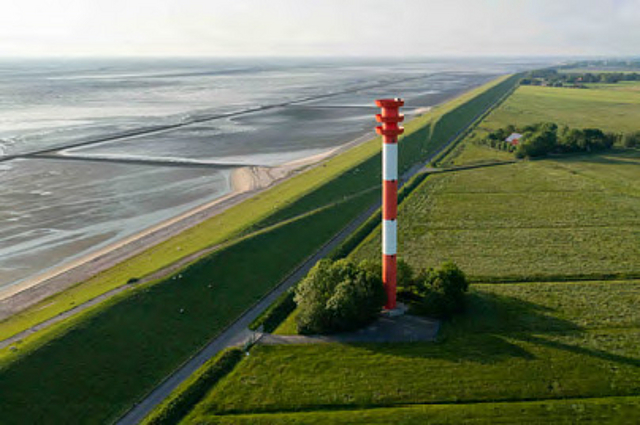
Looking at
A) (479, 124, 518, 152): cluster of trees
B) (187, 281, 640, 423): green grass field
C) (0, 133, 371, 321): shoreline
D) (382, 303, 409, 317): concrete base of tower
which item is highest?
(479, 124, 518, 152): cluster of trees

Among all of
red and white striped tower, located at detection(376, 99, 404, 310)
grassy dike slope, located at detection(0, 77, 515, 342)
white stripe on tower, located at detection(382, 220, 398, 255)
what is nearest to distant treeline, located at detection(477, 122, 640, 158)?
grassy dike slope, located at detection(0, 77, 515, 342)

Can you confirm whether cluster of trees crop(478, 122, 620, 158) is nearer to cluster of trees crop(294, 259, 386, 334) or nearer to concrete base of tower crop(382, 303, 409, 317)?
concrete base of tower crop(382, 303, 409, 317)

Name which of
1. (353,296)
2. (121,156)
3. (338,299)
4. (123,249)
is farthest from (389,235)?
(121,156)

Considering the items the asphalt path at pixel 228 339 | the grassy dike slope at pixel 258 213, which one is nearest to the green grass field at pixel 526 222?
the asphalt path at pixel 228 339

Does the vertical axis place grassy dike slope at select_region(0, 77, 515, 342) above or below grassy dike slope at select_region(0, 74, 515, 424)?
above

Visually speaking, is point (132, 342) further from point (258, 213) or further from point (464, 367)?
point (258, 213)
